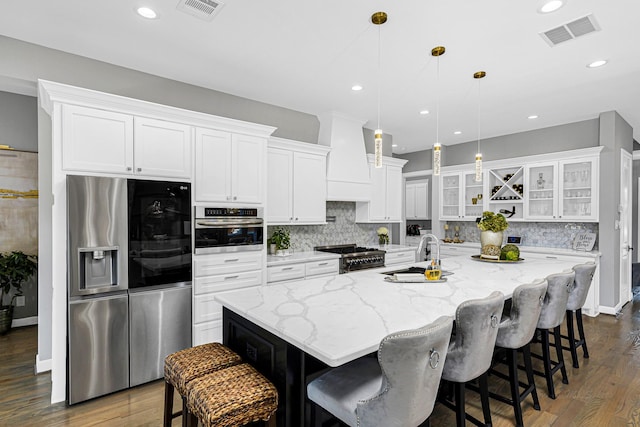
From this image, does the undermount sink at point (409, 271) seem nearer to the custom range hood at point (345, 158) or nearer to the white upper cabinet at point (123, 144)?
the custom range hood at point (345, 158)

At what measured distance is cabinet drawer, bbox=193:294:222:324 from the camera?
10.5ft

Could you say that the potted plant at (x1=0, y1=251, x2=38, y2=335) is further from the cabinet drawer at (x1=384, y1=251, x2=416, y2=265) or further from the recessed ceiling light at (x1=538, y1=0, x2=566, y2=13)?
the recessed ceiling light at (x1=538, y1=0, x2=566, y2=13)

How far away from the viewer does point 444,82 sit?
12.3ft

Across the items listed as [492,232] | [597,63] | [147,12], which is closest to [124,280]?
[147,12]

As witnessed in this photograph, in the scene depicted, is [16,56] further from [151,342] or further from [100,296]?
[151,342]

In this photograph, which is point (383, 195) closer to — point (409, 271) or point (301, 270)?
point (301, 270)

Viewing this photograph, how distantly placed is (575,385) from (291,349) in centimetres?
285

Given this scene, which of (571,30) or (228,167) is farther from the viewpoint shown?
(228,167)

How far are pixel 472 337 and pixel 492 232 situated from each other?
8.09ft

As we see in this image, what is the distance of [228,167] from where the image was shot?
11.5 feet

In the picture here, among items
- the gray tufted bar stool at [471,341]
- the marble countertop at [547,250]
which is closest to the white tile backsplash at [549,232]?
the marble countertop at [547,250]

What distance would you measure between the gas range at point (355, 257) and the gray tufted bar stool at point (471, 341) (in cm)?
261

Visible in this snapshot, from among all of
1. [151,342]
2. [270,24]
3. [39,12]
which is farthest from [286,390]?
[39,12]

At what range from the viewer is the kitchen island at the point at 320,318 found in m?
1.51
